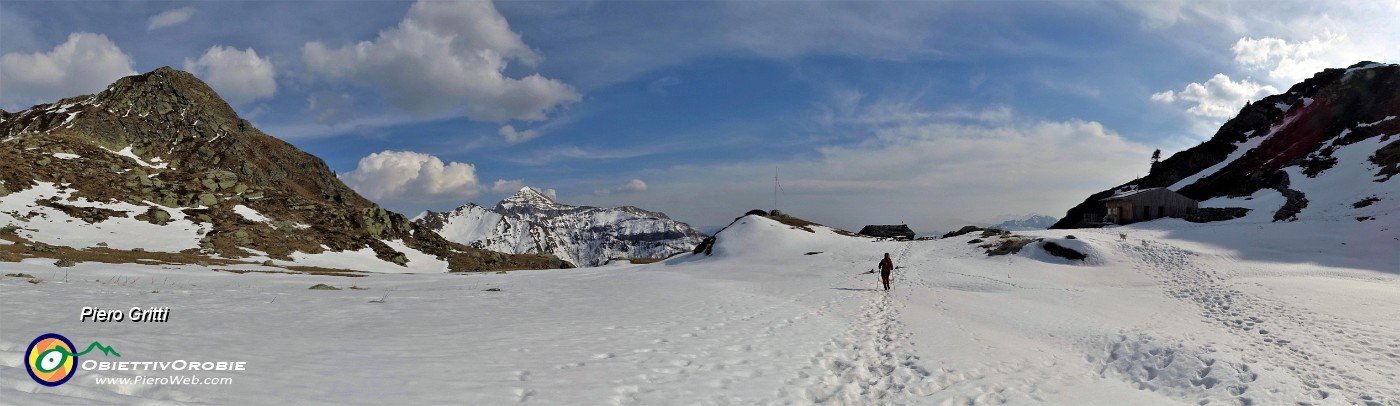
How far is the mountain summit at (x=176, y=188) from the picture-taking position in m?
59.4

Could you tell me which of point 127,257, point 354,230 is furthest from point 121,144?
point 127,257

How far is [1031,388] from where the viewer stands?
38.7 ft

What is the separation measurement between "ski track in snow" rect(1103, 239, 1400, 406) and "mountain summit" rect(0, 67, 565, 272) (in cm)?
6895

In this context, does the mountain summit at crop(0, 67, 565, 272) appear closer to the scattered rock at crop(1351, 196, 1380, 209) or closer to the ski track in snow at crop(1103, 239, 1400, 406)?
the ski track in snow at crop(1103, 239, 1400, 406)

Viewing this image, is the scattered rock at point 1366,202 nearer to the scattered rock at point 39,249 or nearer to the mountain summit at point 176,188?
the mountain summit at point 176,188

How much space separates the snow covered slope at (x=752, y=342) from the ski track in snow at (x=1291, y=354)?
8cm

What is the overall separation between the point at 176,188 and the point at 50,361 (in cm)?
9440

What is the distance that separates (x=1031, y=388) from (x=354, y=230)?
309ft

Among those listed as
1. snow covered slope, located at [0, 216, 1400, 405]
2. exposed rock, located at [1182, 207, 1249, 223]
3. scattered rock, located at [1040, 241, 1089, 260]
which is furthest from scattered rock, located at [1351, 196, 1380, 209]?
scattered rock, located at [1040, 241, 1089, 260]

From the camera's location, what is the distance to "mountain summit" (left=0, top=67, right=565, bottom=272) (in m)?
59.4

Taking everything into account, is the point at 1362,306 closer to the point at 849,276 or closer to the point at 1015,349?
the point at 1015,349

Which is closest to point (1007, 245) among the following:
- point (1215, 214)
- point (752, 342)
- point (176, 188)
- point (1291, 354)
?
point (1291, 354)

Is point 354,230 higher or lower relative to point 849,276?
higher

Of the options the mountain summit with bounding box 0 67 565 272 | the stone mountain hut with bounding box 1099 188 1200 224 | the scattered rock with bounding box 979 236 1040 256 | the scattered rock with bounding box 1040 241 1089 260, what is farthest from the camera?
the stone mountain hut with bounding box 1099 188 1200 224
